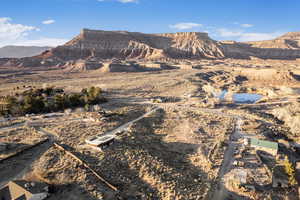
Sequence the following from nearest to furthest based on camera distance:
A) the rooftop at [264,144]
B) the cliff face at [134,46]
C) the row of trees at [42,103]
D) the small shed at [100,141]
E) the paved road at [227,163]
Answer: the paved road at [227,163] → the small shed at [100,141] → the rooftop at [264,144] → the row of trees at [42,103] → the cliff face at [134,46]

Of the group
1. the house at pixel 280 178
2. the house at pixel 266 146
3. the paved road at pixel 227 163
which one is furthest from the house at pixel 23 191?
the house at pixel 266 146

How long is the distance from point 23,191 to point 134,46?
15414cm

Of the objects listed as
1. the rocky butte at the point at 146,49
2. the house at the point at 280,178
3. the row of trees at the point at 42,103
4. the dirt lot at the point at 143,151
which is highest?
the rocky butte at the point at 146,49

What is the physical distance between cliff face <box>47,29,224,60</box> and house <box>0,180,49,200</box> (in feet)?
437

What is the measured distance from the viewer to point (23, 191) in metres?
13.9

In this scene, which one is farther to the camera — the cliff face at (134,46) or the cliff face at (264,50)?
the cliff face at (264,50)

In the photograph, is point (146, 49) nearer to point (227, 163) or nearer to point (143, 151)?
point (143, 151)

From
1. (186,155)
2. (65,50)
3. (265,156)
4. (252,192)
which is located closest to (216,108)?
(265,156)

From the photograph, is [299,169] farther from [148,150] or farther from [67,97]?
[67,97]

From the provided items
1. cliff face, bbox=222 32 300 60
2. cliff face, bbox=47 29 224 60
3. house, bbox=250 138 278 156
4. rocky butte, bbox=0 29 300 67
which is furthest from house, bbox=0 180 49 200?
cliff face, bbox=222 32 300 60

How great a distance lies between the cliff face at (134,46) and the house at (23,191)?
437 feet

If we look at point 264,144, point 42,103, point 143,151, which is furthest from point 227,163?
point 42,103

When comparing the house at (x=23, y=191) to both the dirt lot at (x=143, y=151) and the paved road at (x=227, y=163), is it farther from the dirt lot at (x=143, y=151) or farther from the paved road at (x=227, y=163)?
the paved road at (x=227, y=163)

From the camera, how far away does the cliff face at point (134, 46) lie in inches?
5594
